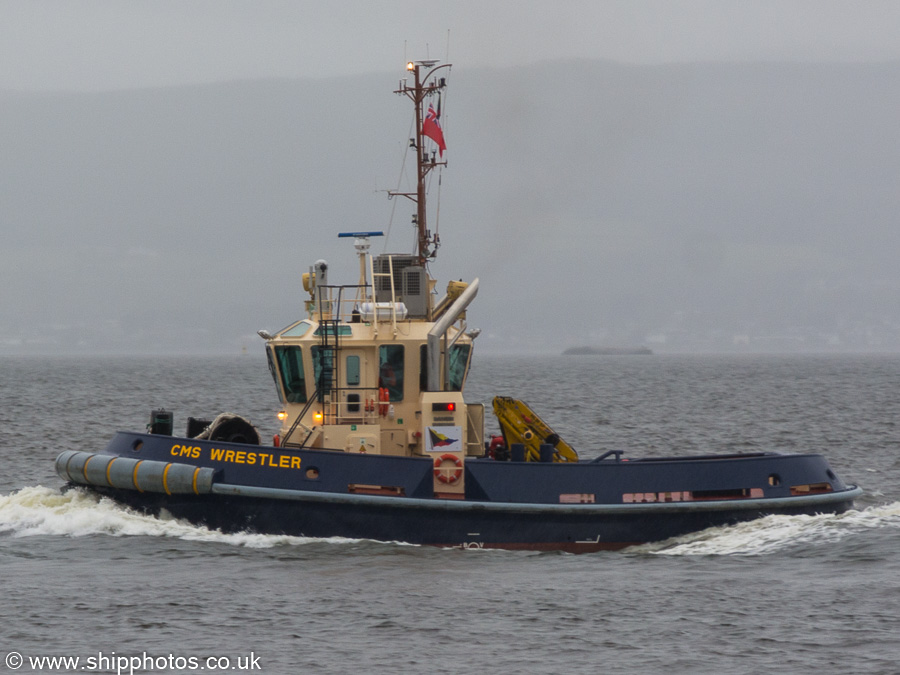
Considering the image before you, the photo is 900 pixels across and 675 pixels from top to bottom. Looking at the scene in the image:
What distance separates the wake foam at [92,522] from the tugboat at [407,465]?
6.2 inches

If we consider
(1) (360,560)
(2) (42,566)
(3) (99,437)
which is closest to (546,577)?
(1) (360,560)

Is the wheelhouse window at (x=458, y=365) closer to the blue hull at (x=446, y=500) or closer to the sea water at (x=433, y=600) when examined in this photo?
the blue hull at (x=446, y=500)

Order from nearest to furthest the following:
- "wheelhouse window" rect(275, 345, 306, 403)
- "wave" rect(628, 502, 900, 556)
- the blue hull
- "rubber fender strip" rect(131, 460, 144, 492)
Answer: the blue hull → "wave" rect(628, 502, 900, 556) → "rubber fender strip" rect(131, 460, 144, 492) → "wheelhouse window" rect(275, 345, 306, 403)

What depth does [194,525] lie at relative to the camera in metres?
15.4

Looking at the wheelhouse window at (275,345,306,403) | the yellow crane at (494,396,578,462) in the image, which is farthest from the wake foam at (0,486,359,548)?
the yellow crane at (494,396,578,462)

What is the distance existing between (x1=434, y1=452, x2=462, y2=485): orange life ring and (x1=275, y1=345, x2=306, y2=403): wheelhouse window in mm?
2223

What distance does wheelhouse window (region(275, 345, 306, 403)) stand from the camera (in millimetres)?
15922

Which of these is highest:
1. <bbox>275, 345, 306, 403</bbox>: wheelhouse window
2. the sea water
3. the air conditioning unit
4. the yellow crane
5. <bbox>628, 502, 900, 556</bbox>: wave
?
the air conditioning unit

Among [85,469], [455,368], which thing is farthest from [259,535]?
[455,368]

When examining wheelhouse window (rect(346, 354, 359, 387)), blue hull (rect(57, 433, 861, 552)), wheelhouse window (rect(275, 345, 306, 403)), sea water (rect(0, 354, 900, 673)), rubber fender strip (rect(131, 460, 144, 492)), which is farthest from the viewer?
wheelhouse window (rect(275, 345, 306, 403))

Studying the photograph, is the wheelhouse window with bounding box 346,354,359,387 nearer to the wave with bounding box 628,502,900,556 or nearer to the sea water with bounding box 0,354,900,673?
the sea water with bounding box 0,354,900,673

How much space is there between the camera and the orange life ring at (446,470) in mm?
15000

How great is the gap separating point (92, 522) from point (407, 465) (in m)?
4.54

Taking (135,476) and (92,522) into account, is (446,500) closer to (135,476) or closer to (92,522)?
(135,476)
